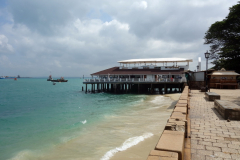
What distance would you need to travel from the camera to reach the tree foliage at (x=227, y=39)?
94.9 feet

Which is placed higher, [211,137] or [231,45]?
[231,45]

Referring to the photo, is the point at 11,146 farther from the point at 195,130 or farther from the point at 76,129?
the point at 195,130

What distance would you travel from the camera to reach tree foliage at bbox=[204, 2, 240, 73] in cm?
2894

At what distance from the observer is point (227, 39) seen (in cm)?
3238

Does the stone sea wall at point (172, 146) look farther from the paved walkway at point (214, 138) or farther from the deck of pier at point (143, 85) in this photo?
the deck of pier at point (143, 85)

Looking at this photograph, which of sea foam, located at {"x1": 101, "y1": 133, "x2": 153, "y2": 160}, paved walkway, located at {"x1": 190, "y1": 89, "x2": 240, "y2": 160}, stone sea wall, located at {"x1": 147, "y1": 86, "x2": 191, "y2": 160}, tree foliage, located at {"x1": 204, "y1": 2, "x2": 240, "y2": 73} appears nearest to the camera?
stone sea wall, located at {"x1": 147, "y1": 86, "x2": 191, "y2": 160}

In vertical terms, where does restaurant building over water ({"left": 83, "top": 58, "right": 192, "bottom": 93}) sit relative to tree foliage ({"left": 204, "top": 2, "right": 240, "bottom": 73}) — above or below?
below

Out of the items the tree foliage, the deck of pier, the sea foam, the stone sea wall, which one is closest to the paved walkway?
the stone sea wall

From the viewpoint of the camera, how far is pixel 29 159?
7305mm

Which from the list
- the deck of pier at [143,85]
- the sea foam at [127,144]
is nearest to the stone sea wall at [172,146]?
the sea foam at [127,144]

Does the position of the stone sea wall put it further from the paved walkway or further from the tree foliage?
the tree foliage

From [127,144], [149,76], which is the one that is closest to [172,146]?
[127,144]

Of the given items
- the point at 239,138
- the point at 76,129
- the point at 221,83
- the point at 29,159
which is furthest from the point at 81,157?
the point at 221,83

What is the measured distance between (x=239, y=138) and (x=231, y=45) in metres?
28.8
